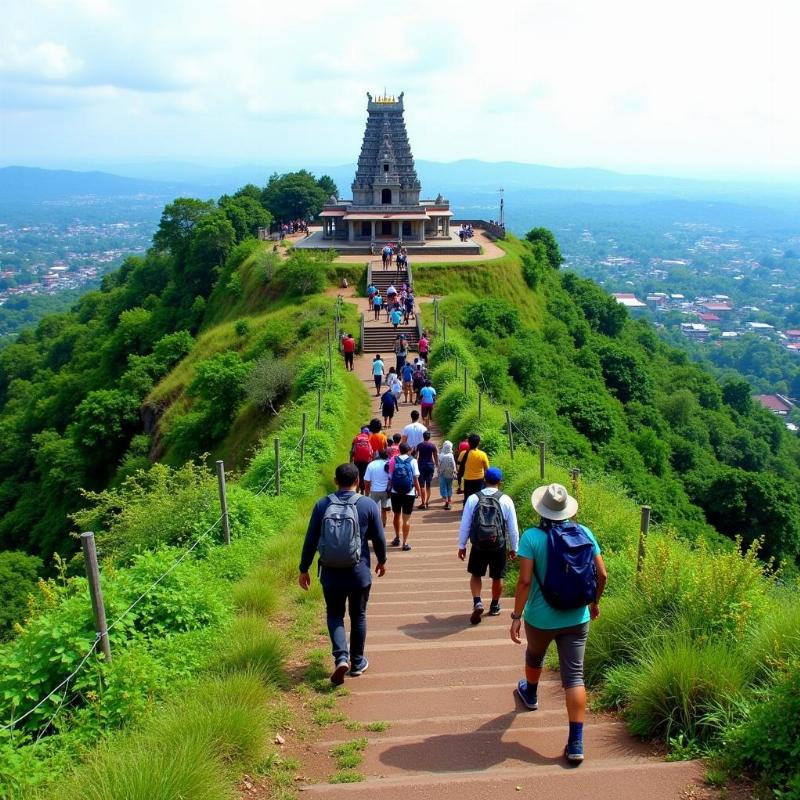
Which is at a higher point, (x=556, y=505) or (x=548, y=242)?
(x=548, y=242)

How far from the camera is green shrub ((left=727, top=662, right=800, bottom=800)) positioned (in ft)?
15.5

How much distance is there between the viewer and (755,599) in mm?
6438

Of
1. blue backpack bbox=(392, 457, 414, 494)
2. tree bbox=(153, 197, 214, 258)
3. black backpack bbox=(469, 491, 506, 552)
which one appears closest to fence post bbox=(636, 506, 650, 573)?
black backpack bbox=(469, 491, 506, 552)

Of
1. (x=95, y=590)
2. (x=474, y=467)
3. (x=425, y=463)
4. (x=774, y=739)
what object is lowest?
(x=425, y=463)

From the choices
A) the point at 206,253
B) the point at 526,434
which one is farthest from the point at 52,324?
the point at 526,434

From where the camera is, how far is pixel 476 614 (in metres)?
8.27

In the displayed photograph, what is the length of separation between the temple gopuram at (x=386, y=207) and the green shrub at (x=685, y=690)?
125 feet

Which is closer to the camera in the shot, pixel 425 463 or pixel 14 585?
pixel 425 463

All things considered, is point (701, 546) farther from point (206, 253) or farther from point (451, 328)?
point (206, 253)

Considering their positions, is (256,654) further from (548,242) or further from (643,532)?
(548,242)

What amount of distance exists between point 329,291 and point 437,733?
3240 cm

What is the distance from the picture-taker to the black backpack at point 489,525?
26.8 feet

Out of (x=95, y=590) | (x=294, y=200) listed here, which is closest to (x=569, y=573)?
(x=95, y=590)

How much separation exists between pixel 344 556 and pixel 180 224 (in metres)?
50.3
